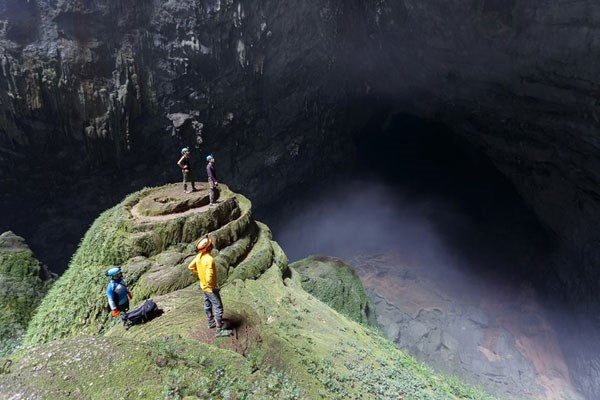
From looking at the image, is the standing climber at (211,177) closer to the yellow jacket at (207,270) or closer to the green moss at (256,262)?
the green moss at (256,262)

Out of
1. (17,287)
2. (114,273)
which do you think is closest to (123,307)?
(114,273)

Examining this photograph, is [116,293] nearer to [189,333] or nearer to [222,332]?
[189,333]

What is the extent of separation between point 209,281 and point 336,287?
13635 mm

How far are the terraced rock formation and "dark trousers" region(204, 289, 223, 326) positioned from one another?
1.17ft

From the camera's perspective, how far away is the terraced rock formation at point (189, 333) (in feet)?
16.8

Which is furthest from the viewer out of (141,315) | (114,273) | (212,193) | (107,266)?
(212,193)

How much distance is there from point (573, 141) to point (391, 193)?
702 inches

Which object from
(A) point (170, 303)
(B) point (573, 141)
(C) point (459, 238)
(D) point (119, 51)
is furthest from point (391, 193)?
(A) point (170, 303)

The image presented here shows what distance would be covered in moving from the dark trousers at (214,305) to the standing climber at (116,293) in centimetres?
195

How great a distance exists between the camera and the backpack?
343 inches

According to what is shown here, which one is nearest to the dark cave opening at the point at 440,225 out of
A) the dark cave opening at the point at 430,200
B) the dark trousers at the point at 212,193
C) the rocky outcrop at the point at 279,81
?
the dark cave opening at the point at 430,200

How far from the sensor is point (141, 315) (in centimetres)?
889

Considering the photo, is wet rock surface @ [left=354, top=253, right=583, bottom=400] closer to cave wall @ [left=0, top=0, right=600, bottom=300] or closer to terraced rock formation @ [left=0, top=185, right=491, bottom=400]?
cave wall @ [left=0, top=0, right=600, bottom=300]

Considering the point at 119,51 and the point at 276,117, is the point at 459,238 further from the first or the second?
the point at 119,51
